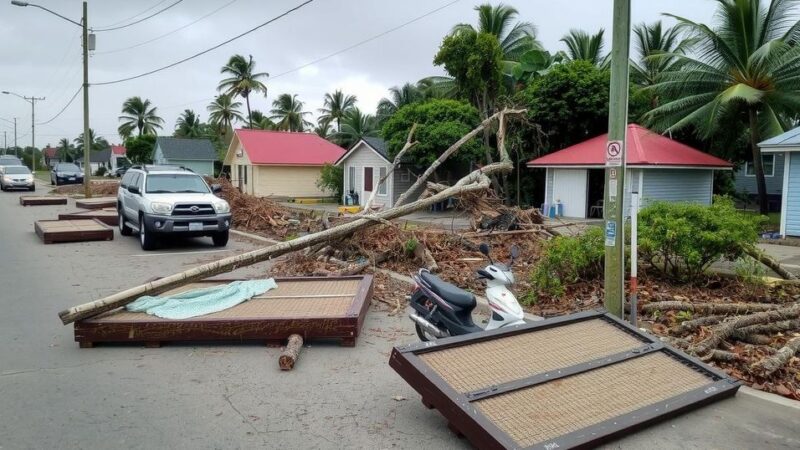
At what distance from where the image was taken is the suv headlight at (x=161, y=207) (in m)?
13.4

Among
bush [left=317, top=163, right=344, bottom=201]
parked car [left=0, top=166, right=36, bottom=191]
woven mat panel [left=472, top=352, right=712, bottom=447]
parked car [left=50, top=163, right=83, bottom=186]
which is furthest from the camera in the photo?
parked car [left=50, top=163, right=83, bottom=186]

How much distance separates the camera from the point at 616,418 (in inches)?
→ 168

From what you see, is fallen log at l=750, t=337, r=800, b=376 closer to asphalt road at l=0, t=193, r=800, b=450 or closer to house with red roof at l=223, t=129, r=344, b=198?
asphalt road at l=0, t=193, r=800, b=450

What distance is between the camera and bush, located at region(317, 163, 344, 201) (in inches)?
1407

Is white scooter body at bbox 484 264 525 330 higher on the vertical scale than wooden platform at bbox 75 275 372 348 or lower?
higher

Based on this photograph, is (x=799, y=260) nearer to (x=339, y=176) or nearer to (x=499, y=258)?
(x=499, y=258)

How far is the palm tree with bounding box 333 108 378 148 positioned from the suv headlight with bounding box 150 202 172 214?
34.6 m

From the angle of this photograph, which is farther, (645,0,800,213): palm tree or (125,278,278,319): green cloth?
(645,0,800,213): palm tree

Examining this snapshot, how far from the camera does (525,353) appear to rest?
4.93m

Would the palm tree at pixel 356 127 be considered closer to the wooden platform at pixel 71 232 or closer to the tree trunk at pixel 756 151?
the tree trunk at pixel 756 151

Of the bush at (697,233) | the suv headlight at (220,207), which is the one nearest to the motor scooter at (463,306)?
the bush at (697,233)

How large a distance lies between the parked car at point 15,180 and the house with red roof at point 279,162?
546 inches

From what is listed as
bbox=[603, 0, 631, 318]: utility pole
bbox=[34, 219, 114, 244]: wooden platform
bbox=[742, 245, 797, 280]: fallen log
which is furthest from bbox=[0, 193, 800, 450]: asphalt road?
bbox=[34, 219, 114, 244]: wooden platform

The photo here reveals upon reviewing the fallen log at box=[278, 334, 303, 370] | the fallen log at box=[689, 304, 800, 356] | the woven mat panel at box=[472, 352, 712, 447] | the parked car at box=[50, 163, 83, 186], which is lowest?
the fallen log at box=[278, 334, 303, 370]
